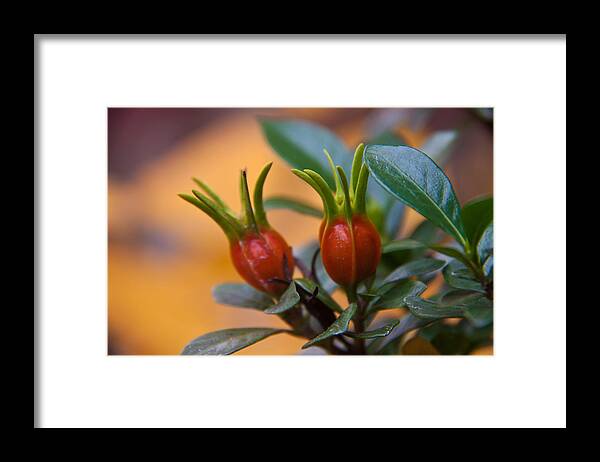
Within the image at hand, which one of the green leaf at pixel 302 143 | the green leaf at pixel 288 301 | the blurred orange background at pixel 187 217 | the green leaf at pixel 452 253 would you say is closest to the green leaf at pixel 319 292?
Result: the green leaf at pixel 288 301

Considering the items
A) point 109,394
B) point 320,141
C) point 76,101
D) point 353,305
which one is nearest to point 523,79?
point 320,141

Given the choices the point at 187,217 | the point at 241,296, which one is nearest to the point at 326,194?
the point at 241,296

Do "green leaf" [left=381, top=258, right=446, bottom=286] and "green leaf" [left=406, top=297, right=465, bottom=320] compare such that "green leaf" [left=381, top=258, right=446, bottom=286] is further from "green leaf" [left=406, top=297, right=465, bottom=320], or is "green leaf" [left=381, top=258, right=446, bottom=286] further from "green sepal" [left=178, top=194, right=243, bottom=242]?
"green sepal" [left=178, top=194, right=243, bottom=242]

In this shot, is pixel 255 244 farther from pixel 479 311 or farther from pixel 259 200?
pixel 479 311

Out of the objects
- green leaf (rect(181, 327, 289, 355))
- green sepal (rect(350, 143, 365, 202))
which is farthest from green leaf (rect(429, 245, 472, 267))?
green leaf (rect(181, 327, 289, 355))

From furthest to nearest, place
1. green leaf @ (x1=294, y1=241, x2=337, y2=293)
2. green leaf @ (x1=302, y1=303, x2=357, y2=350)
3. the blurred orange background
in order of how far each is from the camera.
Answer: the blurred orange background → green leaf @ (x1=294, y1=241, x2=337, y2=293) → green leaf @ (x1=302, y1=303, x2=357, y2=350)
